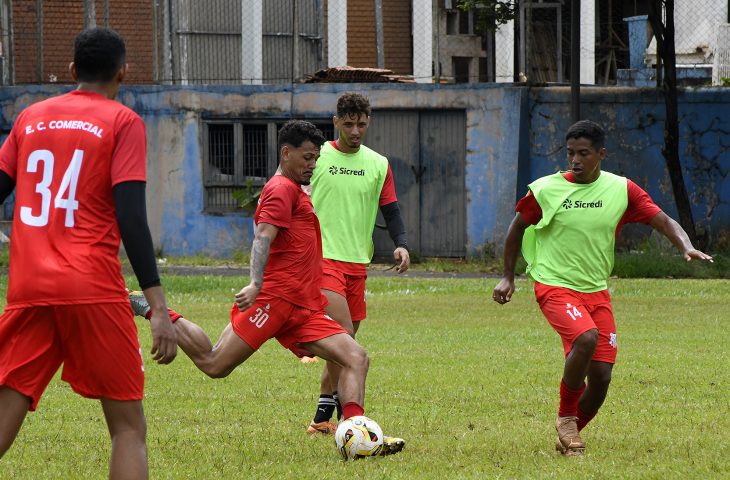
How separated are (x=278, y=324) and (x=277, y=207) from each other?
0.65 m

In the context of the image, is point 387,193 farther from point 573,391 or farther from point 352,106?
point 573,391

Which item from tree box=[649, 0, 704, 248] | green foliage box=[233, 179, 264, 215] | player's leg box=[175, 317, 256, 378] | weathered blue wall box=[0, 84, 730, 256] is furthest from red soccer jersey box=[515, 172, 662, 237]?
green foliage box=[233, 179, 264, 215]

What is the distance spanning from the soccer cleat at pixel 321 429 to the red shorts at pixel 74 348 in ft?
10.3

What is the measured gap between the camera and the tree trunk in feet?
72.1

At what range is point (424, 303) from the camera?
58.5 feet

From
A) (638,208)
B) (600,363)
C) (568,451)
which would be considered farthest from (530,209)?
(568,451)

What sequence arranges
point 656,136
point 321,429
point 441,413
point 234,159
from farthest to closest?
point 234,159 → point 656,136 → point 441,413 → point 321,429

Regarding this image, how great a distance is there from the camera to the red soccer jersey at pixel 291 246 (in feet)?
24.8

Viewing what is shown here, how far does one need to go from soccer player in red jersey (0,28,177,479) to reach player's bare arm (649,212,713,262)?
335 cm

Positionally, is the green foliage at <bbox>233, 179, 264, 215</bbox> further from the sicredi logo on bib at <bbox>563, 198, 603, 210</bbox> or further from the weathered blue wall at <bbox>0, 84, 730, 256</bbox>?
the sicredi logo on bib at <bbox>563, 198, 603, 210</bbox>

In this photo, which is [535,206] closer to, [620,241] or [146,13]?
[620,241]

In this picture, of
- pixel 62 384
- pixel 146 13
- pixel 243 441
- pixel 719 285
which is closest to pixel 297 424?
pixel 243 441

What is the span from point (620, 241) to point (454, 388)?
13316 millimetres

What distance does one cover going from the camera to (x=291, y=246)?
7664 mm
